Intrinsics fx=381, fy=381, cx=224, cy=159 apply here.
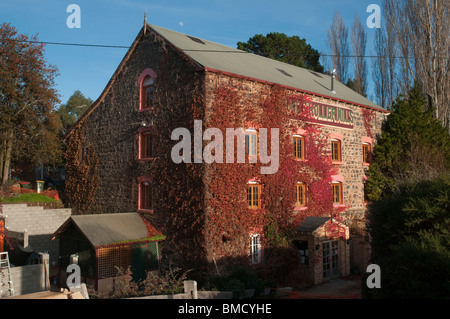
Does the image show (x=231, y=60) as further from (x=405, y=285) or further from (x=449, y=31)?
(x=449, y=31)

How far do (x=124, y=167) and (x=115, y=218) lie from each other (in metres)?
3.10

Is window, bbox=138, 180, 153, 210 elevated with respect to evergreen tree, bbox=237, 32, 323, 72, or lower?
lower

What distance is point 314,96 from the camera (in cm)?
1900

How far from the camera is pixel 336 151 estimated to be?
2023 centimetres

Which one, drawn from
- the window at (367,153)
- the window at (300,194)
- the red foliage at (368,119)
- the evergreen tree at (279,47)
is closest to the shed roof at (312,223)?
the window at (300,194)

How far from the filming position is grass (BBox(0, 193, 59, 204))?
21605 mm

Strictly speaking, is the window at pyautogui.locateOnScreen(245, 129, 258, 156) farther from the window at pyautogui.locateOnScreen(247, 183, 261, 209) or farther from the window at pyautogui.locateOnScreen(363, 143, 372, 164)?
the window at pyautogui.locateOnScreen(363, 143, 372, 164)

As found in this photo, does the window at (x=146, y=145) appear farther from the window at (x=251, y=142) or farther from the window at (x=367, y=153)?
the window at (x=367, y=153)

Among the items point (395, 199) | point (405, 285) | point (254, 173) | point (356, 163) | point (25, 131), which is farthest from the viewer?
point (25, 131)

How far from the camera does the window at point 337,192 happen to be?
20.0 metres
